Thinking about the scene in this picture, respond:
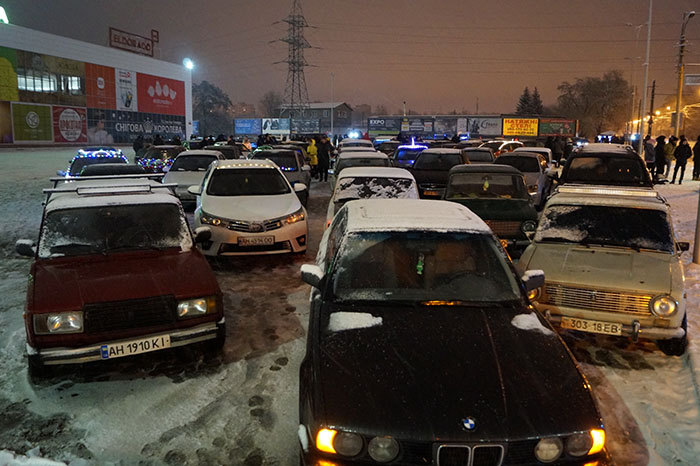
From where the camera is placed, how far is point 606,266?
5.91 m

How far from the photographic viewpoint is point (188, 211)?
49.3ft

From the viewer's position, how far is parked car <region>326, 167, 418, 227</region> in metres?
9.91

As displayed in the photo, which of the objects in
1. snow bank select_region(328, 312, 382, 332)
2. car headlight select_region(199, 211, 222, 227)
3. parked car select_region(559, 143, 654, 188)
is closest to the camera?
snow bank select_region(328, 312, 382, 332)

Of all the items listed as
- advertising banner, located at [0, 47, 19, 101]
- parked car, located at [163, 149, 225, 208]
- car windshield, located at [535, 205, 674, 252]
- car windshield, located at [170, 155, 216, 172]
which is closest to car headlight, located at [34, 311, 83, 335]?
car windshield, located at [535, 205, 674, 252]

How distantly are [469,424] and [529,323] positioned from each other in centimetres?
124

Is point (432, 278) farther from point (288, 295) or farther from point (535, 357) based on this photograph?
point (288, 295)

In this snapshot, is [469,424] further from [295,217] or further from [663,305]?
[295,217]

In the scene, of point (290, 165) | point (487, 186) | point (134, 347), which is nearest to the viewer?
point (134, 347)

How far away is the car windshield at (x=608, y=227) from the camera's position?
6.36 m

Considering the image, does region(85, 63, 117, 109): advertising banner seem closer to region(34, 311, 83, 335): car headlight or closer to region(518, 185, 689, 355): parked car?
region(34, 311, 83, 335): car headlight

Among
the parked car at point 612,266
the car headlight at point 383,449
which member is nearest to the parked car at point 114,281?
the car headlight at point 383,449

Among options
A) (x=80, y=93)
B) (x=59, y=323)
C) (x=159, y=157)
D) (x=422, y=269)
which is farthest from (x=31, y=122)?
(x=422, y=269)

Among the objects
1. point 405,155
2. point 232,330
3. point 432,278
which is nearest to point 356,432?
point 432,278

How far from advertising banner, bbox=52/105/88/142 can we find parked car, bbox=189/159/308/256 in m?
46.9
